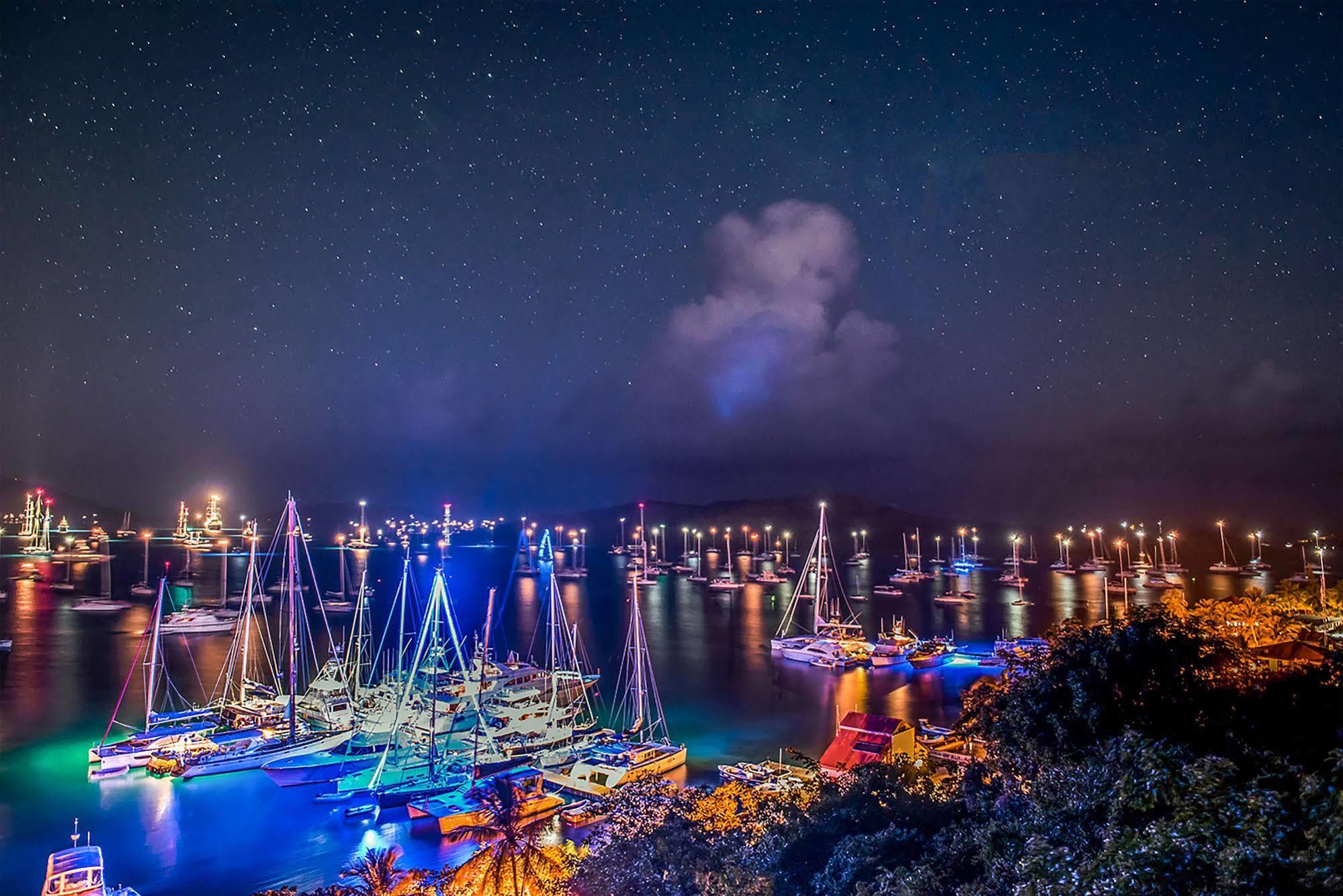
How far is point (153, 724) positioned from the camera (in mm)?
25156

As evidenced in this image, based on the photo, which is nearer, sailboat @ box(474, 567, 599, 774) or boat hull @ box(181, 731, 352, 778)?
sailboat @ box(474, 567, 599, 774)

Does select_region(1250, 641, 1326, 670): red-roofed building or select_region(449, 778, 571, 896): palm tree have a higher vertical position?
select_region(1250, 641, 1326, 670): red-roofed building

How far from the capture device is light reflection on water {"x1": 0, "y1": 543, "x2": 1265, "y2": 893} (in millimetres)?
16391

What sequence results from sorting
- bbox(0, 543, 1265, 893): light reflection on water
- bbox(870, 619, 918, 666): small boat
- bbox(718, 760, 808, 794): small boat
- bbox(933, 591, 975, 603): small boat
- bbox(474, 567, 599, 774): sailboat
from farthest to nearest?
1. bbox(933, 591, 975, 603): small boat
2. bbox(870, 619, 918, 666): small boat
3. bbox(474, 567, 599, 774): sailboat
4. bbox(718, 760, 808, 794): small boat
5. bbox(0, 543, 1265, 893): light reflection on water

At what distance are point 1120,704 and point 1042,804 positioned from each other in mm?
1677

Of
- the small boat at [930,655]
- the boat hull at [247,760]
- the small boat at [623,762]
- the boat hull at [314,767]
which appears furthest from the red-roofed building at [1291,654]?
the boat hull at [247,760]

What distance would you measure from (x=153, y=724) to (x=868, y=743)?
2286 cm

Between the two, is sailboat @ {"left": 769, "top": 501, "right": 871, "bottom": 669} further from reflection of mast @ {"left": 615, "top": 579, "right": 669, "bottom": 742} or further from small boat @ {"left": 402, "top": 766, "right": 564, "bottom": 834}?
small boat @ {"left": 402, "top": 766, "right": 564, "bottom": 834}

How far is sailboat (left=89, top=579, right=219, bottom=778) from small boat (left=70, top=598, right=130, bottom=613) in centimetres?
2622

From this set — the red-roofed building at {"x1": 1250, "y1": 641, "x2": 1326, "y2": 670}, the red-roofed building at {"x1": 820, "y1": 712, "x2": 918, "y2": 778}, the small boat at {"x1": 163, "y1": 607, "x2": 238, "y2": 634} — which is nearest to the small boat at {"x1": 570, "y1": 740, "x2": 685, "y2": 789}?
the red-roofed building at {"x1": 820, "y1": 712, "x2": 918, "y2": 778}

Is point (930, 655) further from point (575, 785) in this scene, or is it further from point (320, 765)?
point (320, 765)

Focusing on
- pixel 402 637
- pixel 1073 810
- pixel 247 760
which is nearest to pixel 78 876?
pixel 247 760

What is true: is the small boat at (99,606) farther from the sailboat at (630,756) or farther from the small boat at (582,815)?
the small boat at (582,815)

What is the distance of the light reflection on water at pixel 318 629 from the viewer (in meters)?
16.4
